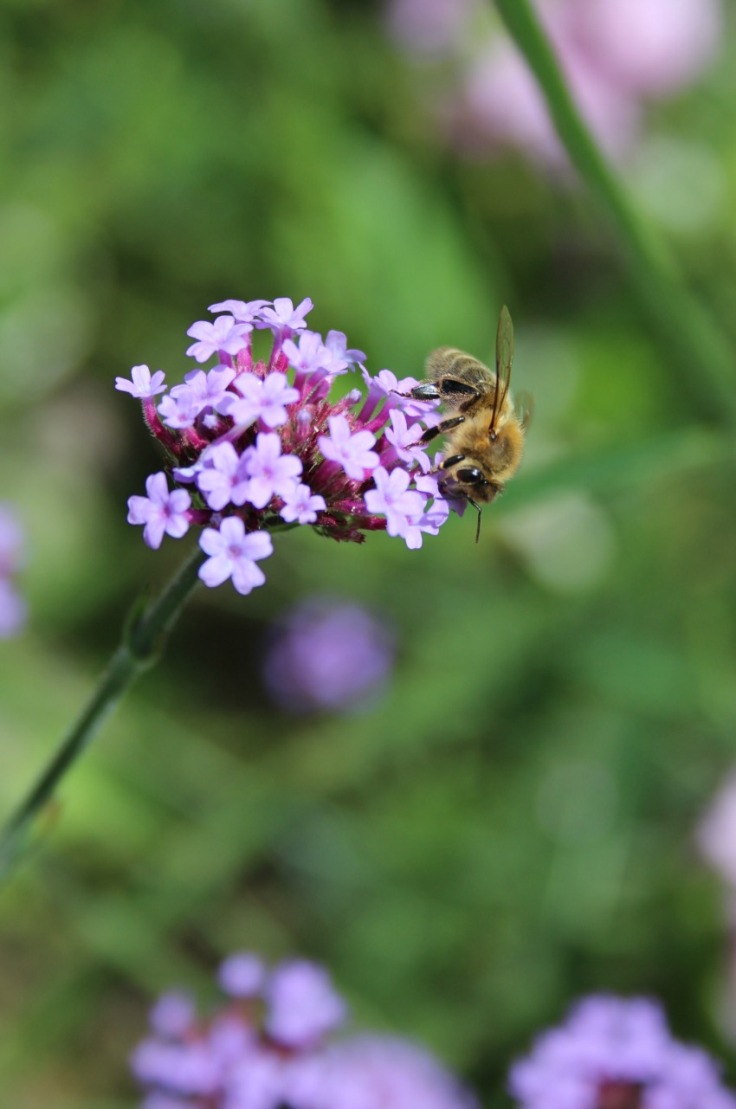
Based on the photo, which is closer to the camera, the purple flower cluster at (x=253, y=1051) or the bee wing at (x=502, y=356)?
the bee wing at (x=502, y=356)

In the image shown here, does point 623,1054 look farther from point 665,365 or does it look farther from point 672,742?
point 665,365

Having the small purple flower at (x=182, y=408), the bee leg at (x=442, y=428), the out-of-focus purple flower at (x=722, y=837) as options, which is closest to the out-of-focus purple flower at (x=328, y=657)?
the out-of-focus purple flower at (x=722, y=837)

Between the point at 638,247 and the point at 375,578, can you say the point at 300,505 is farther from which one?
the point at 375,578

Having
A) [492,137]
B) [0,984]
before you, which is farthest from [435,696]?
[492,137]

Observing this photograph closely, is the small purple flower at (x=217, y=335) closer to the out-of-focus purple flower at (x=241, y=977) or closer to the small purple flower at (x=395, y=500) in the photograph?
the small purple flower at (x=395, y=500)

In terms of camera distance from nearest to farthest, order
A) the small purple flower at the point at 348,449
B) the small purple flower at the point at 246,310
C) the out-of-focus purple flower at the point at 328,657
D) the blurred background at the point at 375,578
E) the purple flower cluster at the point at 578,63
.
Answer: the small purple flower at the point at 348,449, the small purple flower at the point at 246,310, the blurred background at the point at 375,578, the out-of-focus purple flower at the point at 328,657, the purple flower cluster at the point at 578,63

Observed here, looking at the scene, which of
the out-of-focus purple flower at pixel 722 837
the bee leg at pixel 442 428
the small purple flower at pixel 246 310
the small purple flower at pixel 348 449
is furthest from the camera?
the out-of-focus purple flower at pixel 722 837
